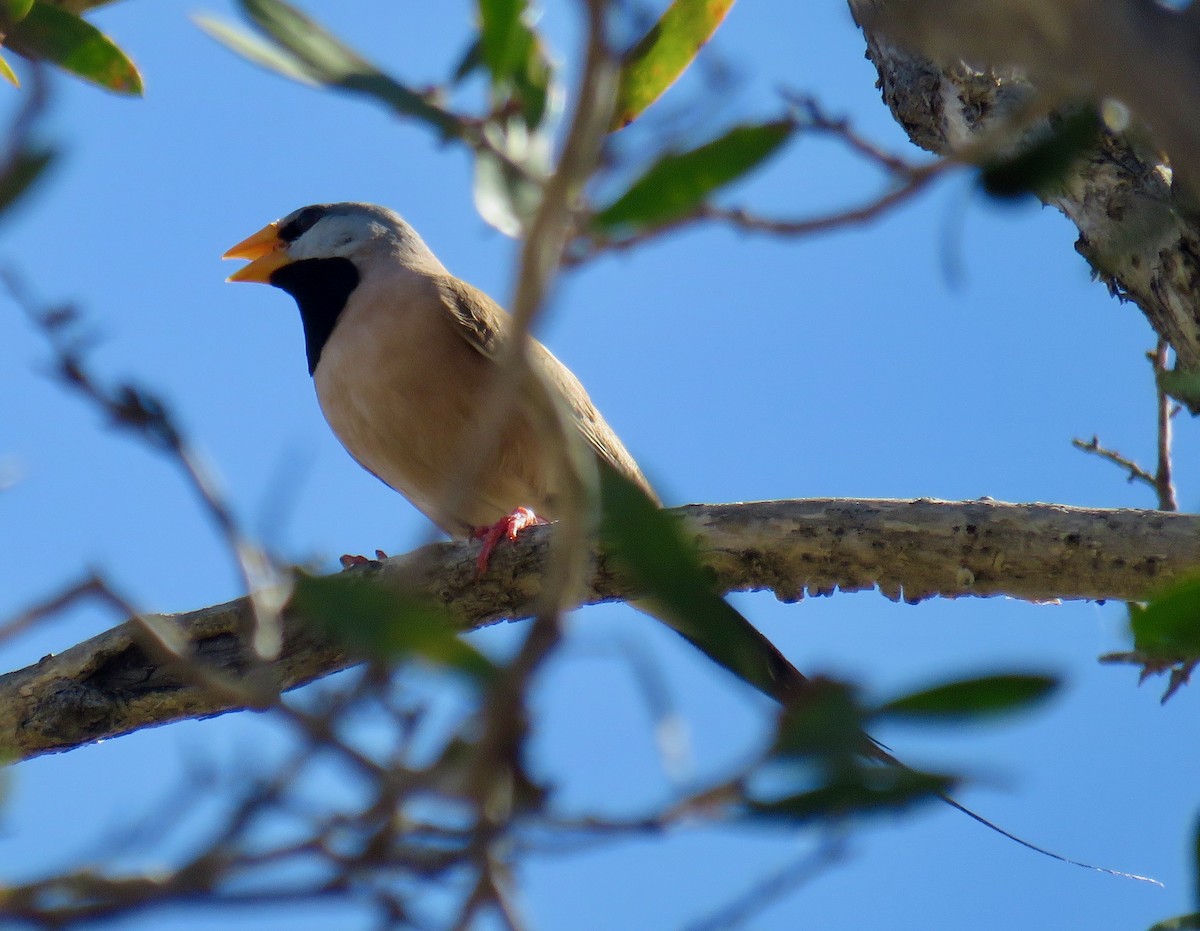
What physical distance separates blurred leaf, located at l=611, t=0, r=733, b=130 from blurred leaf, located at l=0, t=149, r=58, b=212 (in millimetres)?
797

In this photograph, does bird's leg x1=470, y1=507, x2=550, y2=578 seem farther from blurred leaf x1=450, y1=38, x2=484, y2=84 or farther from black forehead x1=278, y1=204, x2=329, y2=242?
black forehead x1=278, y1=204, x2=329, y2=242

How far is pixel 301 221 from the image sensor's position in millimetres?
6316

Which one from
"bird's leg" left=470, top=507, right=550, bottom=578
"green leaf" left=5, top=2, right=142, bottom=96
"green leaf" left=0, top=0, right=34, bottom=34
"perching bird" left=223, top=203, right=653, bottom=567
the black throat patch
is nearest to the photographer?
"green leaf" left=0, top=0, right=34, bottom=34

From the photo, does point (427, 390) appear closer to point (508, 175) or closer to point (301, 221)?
point (301, 221)

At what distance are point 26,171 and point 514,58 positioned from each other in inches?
24.9

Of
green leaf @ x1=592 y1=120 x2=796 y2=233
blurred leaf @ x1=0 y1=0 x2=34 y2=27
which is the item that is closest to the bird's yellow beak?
blurred leaf @ x1=0 y1=0 x2=34 y2=27

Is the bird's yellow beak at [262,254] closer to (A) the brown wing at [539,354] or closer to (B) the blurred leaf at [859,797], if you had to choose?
(A) the brown wing at [539,354]

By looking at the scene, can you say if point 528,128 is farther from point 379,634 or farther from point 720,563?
point 720,563

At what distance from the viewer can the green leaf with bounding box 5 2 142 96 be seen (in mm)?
2986

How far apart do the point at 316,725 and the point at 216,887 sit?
0.22 m

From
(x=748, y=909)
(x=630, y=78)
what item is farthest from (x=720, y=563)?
(x=748, y=909)

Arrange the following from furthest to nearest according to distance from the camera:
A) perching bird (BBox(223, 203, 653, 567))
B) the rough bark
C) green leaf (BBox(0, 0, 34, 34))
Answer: perching bird (BBox(223, 203, 653, 567)), green leaf (BBox(0, 0, 34, 34)), the rough bark

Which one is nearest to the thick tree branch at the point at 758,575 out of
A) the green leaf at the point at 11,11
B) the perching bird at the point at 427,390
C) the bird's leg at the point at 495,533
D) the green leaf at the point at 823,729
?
the bird's leg at the point at 495,533

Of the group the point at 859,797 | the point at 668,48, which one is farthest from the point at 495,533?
the point at 859,797
